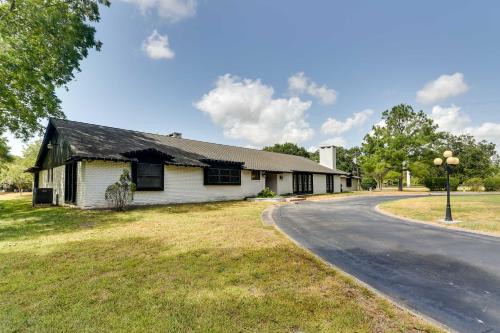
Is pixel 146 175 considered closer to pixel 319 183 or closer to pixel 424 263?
pixel 424 263

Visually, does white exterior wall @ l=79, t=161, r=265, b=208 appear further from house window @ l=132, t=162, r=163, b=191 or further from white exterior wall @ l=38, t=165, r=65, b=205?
white exterior wall @ l=38, t=165, r=65, b=205

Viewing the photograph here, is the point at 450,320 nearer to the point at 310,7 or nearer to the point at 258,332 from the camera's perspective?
the point at 258,332

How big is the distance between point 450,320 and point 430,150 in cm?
3994

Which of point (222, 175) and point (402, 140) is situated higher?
A: point (402, 140)

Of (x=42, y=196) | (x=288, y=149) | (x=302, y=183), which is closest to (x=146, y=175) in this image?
(x=42, y=196)

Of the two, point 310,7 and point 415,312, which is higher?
point 310,7

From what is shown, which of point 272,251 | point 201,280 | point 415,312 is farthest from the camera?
point 272,251

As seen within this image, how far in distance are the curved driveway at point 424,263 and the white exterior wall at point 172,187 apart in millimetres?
9374

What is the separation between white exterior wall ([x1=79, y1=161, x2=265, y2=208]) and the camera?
42.5ft

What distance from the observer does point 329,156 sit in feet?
113

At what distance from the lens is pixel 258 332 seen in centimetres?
268

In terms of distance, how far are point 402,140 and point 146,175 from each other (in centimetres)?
3443

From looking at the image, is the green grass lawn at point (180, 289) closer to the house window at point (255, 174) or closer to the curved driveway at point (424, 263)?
the curved driveway at point (424, 263)

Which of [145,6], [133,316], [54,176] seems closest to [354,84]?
[145,6]
